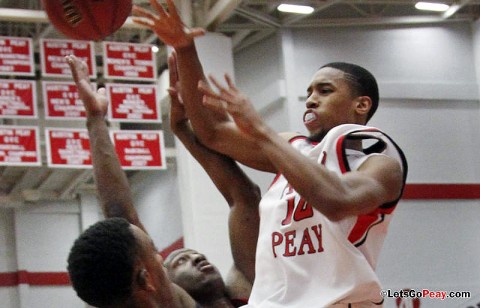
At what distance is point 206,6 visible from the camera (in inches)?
496

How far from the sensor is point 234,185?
12.1 feet

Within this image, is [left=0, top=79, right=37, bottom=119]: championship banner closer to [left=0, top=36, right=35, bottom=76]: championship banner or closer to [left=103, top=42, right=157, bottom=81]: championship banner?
[left=0, top=36, right=35, bottom=76]: championship banner

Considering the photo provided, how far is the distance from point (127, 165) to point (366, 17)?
15.0 feet

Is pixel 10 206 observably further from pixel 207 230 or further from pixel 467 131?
pixel 467 131

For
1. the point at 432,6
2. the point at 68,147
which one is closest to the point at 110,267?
the point at 68,147

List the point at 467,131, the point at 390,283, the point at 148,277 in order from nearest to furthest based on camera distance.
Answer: the point at 148,277, the point at 390,283, the point at 467,131

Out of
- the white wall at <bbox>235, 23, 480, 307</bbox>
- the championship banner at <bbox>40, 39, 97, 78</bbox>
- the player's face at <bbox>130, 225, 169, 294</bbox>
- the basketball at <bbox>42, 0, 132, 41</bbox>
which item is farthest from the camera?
the white wall at <bbox>235, 23, 480, 307</bbox>

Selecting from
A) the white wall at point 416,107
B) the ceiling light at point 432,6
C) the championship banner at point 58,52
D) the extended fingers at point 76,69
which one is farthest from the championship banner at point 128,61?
the extended fingers at point 76,69

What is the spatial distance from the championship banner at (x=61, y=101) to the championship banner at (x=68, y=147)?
8.2 inches

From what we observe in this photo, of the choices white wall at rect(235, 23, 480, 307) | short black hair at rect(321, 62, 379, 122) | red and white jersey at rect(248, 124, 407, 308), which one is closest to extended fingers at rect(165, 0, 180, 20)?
short black hair at rect(321, 62, 379, 122)

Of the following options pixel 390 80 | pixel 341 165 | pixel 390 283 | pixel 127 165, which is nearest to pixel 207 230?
pixel 127 165

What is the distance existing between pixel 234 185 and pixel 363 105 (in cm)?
65

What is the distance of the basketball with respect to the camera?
4.74m

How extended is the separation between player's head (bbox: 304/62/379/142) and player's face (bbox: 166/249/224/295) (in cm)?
82
